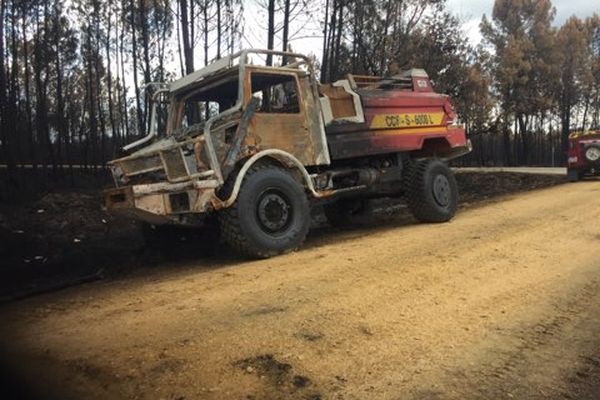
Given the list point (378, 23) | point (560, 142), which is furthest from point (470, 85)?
point (560, 142)

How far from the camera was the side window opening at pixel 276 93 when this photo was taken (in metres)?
8.45

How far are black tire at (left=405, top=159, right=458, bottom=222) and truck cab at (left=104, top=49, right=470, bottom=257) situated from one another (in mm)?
→ 19

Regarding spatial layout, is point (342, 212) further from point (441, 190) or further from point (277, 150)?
point (277, 150)

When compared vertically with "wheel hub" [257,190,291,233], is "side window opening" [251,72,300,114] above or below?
above

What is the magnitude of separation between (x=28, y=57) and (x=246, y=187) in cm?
2504

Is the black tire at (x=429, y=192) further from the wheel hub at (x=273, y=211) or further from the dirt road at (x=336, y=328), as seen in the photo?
the wheel hub at (x=273, y=211)

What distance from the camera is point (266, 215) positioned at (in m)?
7.79

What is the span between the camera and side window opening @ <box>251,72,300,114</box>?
8.45 meters

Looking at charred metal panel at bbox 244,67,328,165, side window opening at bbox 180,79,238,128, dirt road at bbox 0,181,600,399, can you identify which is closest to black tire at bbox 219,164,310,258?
dirt road at bbox 0,181,600,399

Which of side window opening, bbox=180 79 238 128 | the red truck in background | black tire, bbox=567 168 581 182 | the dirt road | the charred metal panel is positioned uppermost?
side window opening, bbox=180 79 238 128

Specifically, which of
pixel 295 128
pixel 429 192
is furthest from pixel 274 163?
pixel 429 192

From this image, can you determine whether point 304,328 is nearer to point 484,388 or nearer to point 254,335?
point 254,335

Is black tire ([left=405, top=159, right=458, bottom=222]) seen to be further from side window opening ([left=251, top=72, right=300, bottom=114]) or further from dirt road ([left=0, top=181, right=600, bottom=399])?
side window opening ([left=251, top=72, right=300, bottom=114])

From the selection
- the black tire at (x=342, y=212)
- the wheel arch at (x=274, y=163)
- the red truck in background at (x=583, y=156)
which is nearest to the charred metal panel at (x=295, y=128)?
the wheel arch at (x=274, y=163)
